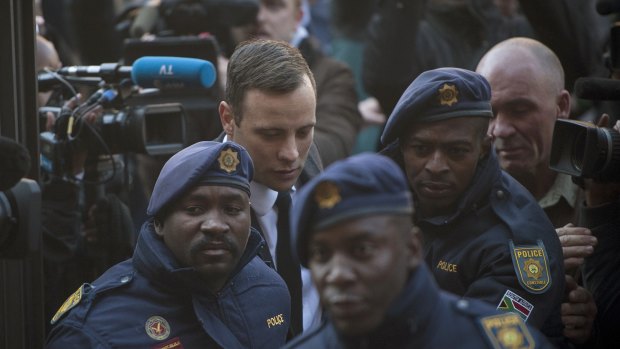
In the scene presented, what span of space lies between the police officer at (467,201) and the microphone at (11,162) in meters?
1.32

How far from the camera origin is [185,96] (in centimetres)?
557

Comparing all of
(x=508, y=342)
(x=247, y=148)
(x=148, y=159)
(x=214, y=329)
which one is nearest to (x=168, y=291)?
(x=214, y=329)

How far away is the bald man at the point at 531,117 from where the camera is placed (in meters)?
5.05

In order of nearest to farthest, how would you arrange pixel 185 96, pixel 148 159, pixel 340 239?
pixel 340 239 → pixel 185 96 → pixel 148 159

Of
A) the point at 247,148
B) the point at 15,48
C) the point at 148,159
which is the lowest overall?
the point at 148,159

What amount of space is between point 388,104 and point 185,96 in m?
1.52

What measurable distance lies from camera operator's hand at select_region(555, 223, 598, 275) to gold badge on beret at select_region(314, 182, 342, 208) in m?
1.79

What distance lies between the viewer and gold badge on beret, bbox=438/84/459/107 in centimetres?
407

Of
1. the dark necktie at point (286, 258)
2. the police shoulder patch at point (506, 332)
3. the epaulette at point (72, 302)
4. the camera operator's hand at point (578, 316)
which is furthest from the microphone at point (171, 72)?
the police shoulder patch at point (506, 332)

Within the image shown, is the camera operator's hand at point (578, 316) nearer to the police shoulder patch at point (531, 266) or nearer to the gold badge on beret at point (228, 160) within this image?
the police shoulder patch at point (531, 266)

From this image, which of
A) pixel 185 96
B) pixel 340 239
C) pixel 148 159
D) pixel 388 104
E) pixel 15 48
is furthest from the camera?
pixel 388 104

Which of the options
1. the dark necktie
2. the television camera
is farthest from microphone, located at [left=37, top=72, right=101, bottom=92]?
the television camera

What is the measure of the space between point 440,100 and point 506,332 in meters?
1.35

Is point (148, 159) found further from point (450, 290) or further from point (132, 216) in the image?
point (450, 290)
